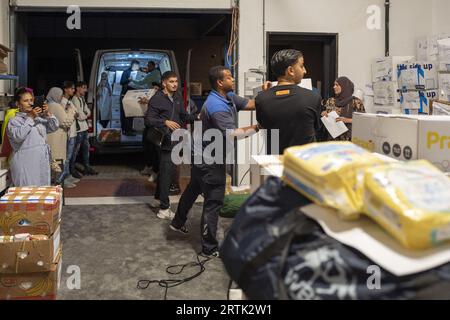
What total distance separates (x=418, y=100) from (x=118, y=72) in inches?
204

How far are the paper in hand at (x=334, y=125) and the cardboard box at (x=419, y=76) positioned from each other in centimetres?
114

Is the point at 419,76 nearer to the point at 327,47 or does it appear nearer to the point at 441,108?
the point at 327,47

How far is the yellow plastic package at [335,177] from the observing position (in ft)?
4.39

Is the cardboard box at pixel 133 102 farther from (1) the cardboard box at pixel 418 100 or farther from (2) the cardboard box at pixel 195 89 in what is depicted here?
(1) the cardboard box at pixel 418 100

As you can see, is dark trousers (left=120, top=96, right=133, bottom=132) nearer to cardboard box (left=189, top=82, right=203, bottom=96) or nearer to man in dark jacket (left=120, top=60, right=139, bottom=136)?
man in dark jacket (left=120, top=60, right=139, bottom=136)

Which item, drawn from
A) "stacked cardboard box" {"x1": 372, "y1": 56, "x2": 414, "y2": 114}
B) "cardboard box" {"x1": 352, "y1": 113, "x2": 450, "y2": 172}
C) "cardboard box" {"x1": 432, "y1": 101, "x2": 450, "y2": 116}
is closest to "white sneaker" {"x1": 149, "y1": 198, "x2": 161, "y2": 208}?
"stacked cardboard box" {"x1": 372, "y1": 56, "x2": 414, "y2": 114}

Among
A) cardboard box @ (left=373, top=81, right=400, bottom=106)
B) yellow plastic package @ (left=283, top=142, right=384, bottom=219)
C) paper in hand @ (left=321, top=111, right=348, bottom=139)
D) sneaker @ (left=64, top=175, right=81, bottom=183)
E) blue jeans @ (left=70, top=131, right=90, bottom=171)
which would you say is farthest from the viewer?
blue jeans @ (left=70, top=131, right=90, bottom=171)

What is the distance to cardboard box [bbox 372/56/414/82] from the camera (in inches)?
231

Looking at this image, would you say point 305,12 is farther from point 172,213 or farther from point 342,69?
point 172,213

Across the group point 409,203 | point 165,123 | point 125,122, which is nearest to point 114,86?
point 125,122

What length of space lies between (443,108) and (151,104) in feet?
10.3

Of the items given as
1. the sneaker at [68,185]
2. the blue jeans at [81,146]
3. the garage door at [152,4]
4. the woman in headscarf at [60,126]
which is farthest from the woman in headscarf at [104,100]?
the garage door at [152,4]

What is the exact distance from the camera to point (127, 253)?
423cm

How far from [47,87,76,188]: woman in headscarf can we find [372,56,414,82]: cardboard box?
13.0ft
